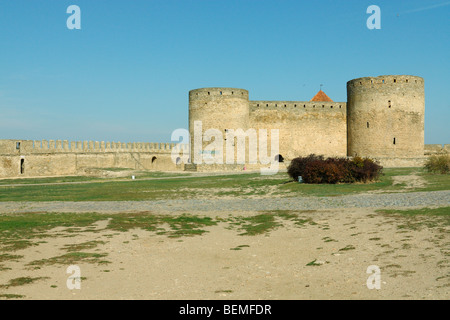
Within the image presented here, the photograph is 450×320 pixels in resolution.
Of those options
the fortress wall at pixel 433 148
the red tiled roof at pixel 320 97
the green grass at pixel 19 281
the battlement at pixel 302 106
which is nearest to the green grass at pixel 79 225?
the green grass at pixel 19 281

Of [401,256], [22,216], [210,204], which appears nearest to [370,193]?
[210,204]

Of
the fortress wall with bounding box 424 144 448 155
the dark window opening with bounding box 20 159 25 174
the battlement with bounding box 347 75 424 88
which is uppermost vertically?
the battlement with bounding box 347 75 424 88

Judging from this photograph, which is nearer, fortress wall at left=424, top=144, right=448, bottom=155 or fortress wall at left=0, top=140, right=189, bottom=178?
fortress wall at left=0, top=140, right=189, bottom=178

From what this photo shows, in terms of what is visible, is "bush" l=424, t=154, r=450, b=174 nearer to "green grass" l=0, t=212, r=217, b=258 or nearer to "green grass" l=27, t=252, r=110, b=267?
"green grass" l=0, t=212, r=217, b=258

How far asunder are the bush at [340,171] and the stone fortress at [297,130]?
15.8m

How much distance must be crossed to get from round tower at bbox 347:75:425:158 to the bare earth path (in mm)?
26061

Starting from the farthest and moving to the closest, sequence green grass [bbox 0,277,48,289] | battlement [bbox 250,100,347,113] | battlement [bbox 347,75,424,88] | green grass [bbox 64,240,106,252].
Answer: battlement [bbox 250,100,347,113], battlement [bbox 347,75,424,88], green grass [bbox 64,240,106,252], green grass [bbox 0,277,48,289]

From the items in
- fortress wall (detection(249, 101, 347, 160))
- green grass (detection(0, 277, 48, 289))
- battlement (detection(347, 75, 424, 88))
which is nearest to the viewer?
green grass (detection(0, 277, 48, 289))

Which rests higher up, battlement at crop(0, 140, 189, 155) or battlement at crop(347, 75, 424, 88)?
battlement at crop(347, 75, 424, 88)

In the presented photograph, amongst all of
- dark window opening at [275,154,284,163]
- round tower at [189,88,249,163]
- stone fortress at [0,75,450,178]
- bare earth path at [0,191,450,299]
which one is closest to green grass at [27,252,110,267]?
bare earth path at [0,191,450,299]

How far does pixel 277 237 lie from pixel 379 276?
9.73 ft

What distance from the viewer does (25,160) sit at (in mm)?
31422

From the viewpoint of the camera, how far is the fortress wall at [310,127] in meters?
38.3

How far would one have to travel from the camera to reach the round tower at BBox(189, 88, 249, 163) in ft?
115
